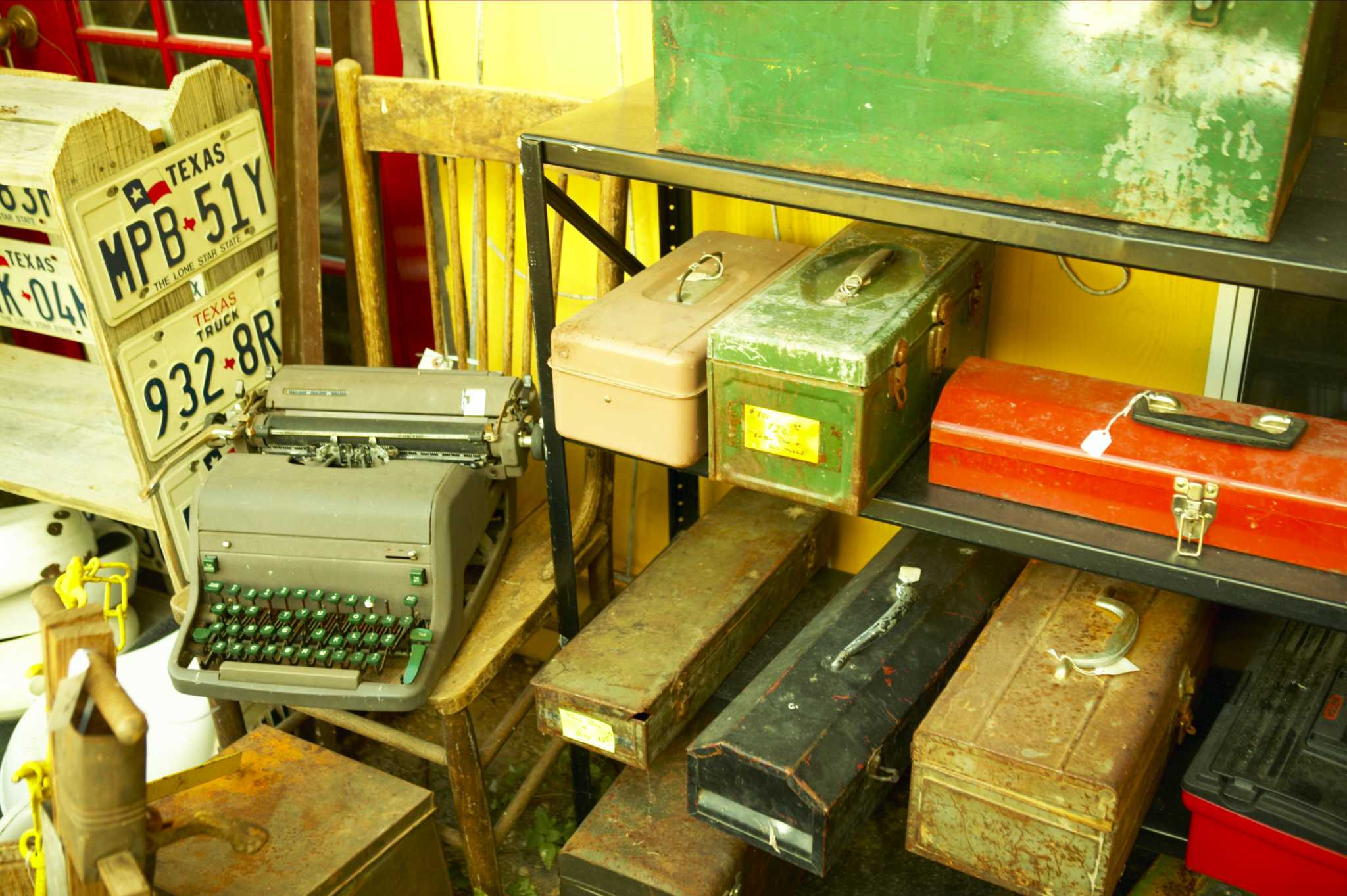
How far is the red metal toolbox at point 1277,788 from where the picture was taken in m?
1.74

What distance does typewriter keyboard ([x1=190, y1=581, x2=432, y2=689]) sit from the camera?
2.17 m

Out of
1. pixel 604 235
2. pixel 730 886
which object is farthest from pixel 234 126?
pixel 730 886

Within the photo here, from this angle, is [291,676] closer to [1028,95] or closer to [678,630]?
[678,630]

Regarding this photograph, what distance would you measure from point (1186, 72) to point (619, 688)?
51.4 inches

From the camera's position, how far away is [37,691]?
220 cm

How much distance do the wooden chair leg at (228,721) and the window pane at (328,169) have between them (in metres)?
1.08

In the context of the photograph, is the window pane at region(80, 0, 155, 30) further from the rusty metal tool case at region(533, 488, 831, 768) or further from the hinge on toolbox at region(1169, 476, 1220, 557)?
the hinge on toolbox at region(1169, 476, 1220, 557)

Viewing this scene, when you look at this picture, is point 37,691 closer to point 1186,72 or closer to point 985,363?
point 985,363

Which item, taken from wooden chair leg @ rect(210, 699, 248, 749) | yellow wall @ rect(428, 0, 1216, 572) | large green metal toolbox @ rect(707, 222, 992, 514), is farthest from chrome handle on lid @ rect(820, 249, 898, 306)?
wooden chair leg @ rect(210, 699, 248, 749)

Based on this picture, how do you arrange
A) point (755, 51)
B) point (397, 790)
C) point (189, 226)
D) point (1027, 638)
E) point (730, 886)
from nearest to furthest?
point (755, 51), point (1027, 638), point (730, 886), point (397, 790), point (189, 226)

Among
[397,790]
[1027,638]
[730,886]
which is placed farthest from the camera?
[397,790]

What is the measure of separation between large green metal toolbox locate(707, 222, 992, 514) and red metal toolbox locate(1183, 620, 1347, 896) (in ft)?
2.15

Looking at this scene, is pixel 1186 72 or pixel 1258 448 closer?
pixel 1186 72

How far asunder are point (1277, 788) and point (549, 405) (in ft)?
4.23
